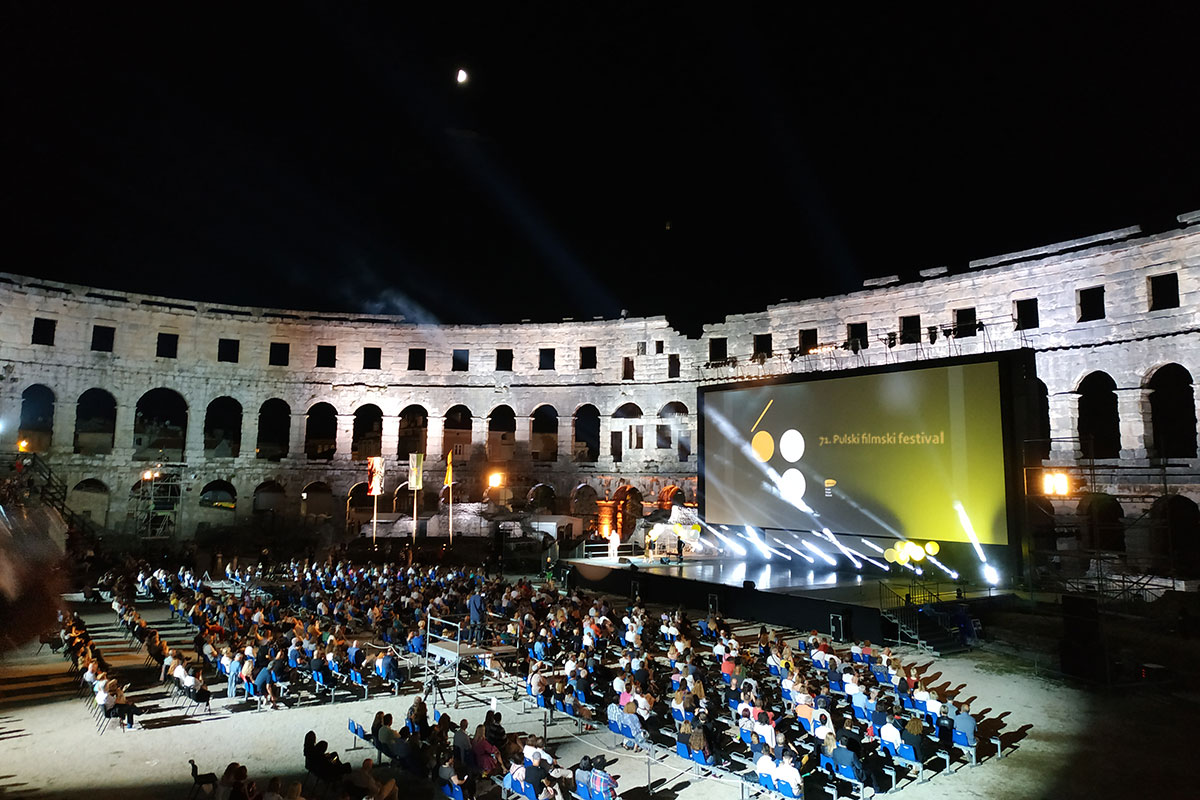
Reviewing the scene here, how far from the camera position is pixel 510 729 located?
461 inches

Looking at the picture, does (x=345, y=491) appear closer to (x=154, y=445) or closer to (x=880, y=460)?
(x=154, y=445)

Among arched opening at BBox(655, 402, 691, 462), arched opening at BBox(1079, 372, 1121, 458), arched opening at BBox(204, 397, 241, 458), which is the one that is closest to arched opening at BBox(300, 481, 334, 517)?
arched opening at BBox(204, 397, 241, 458)

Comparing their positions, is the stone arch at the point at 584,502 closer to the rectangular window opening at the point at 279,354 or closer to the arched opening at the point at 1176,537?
the rectangular window opening at the point at 279,354

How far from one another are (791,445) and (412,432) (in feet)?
107

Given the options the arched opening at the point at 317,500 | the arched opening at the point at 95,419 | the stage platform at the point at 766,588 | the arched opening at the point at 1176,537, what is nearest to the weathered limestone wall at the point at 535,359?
the arched opening at the point at 1176,537

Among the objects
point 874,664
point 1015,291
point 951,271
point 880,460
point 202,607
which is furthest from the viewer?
point 951,271

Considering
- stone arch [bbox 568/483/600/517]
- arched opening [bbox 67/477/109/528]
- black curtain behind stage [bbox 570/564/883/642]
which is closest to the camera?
black curtain behind stage [bbox 570/564/883/642]

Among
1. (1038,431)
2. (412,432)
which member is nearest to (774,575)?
(1038,431)

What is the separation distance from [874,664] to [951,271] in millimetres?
24460

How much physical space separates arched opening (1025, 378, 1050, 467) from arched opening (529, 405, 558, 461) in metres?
26.4

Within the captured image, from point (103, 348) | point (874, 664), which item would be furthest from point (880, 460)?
point (103, 348)

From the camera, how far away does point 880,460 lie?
77.3 feet

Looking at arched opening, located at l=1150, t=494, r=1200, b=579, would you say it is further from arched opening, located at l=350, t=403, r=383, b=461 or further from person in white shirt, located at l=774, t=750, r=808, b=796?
arched opening, located at l=350, t=403, r=383, b=461

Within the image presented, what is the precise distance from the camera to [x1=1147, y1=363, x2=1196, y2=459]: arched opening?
34688 mm
